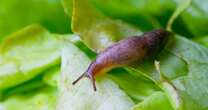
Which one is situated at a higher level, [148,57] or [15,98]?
[148,57]

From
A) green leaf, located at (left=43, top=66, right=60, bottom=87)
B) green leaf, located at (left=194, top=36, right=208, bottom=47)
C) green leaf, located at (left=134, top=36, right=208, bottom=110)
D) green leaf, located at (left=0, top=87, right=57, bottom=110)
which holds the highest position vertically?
Result: green leaf, located at (left=134, top=36, right=208, bottom=110)

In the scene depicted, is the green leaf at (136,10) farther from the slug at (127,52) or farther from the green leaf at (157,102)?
the green leaf at (157,102)

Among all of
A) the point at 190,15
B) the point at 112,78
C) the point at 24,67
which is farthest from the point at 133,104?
the point at 190,15

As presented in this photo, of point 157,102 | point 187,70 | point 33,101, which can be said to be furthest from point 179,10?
point 33,101

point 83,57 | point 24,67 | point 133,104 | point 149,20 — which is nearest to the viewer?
point 133,104

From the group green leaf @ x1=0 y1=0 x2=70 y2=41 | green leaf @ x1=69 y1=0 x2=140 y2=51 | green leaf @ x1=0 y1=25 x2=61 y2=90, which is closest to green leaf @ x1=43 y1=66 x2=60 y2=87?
green leaf @ x1=0 y1=25 x2=61 y2=90

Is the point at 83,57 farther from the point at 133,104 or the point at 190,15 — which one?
the point at 190,15

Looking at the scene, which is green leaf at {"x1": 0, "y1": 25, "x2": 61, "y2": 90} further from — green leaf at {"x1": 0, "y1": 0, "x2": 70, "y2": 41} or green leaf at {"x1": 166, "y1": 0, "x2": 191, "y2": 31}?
green leaf at {"x1": 166, "y1": 0, "x2": 191, "y2": 31}
